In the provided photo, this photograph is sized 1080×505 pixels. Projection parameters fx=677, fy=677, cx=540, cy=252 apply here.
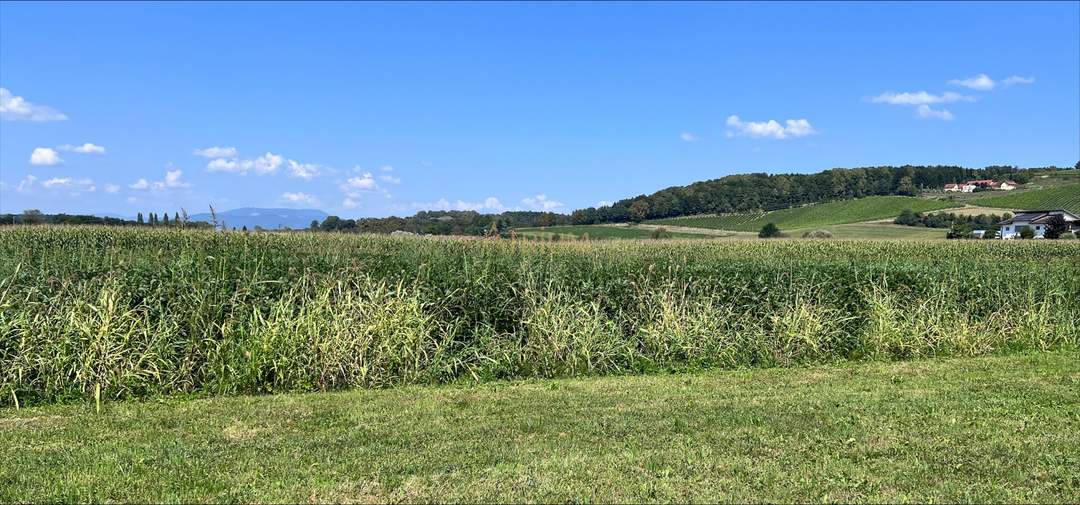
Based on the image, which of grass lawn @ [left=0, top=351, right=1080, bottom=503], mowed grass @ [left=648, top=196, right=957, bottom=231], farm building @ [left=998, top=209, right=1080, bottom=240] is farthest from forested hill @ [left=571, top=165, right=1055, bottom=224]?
grass lawn @ [left=0, top=351, right=1080, bottom=503]

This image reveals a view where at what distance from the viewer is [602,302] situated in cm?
920

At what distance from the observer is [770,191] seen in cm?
9225

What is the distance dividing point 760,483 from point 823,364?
530 centimetres

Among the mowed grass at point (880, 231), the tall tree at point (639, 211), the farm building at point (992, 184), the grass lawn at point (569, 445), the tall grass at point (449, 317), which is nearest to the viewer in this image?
the grass lawn at point (569, 445)

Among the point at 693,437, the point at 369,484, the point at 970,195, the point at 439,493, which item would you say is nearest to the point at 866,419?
the point at 693,437

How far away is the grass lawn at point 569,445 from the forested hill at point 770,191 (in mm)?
65623

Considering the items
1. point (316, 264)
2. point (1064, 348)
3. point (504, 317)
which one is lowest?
point (1064, 348)

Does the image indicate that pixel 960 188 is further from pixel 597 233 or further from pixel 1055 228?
pixel 597 233

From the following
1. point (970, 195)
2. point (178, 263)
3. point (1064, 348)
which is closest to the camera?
point (178, 263)

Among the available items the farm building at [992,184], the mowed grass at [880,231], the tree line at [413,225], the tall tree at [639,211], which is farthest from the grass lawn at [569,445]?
the farm building at [992,184]

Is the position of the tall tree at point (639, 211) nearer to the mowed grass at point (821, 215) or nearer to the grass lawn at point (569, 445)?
the mowed grass at point (821, 215)

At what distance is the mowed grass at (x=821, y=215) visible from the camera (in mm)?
76938

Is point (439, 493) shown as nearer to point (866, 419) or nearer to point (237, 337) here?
point (866, 419)

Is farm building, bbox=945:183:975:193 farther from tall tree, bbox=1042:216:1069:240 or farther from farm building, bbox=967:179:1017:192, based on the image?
tall tree, bbox=1042:216:1069:240
